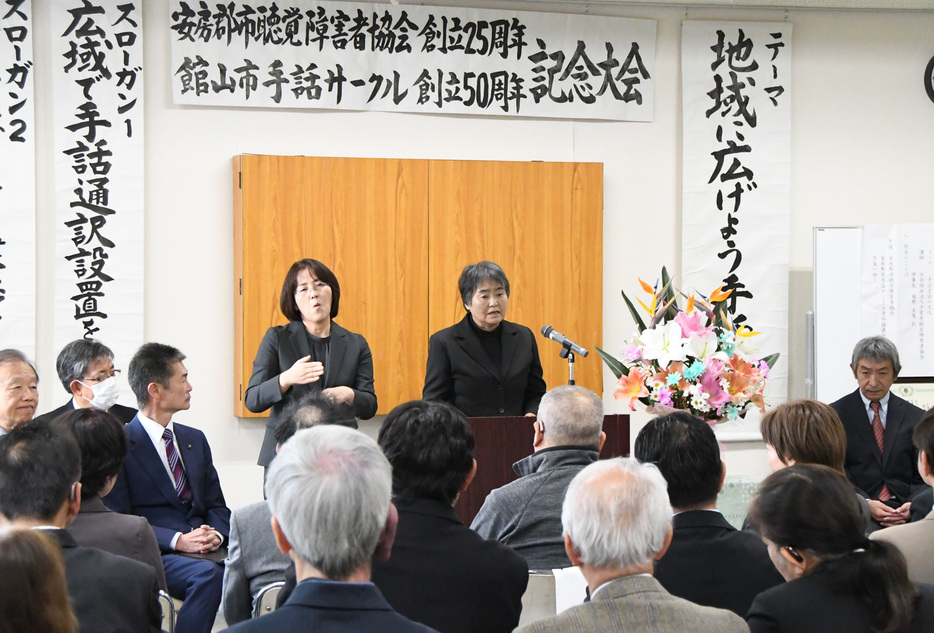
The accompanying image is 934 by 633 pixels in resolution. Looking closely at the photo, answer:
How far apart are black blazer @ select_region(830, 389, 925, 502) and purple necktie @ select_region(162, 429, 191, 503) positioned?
2786mm

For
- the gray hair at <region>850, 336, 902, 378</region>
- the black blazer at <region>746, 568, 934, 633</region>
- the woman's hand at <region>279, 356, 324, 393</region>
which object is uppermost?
the gray hair at <region>850, 336, 902, 378</region>

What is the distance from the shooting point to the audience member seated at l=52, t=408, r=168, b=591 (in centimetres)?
243

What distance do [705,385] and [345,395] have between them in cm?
155

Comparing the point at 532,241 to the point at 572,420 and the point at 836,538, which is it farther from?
Result: the point at 836,538

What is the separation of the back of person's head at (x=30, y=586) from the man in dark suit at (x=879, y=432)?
11.9 ft

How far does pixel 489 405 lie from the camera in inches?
165

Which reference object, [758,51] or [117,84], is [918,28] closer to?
[758,51]

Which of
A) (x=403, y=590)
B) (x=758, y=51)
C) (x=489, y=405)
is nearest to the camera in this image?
(x=403, y=590)

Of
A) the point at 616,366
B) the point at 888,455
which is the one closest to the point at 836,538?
the point at 616,366

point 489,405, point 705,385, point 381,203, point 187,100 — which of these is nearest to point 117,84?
point 187,100

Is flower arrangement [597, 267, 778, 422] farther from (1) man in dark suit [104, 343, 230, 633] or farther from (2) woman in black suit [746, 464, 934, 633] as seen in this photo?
(1) man in dark suit [104, 343, 230, 633]

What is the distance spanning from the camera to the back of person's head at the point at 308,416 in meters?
2.66

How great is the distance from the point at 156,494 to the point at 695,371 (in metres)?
1.83

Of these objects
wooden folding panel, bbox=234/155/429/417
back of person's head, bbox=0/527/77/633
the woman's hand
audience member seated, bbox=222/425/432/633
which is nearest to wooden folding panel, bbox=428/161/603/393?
wooden folding panel, bbox=234/155/429/417
